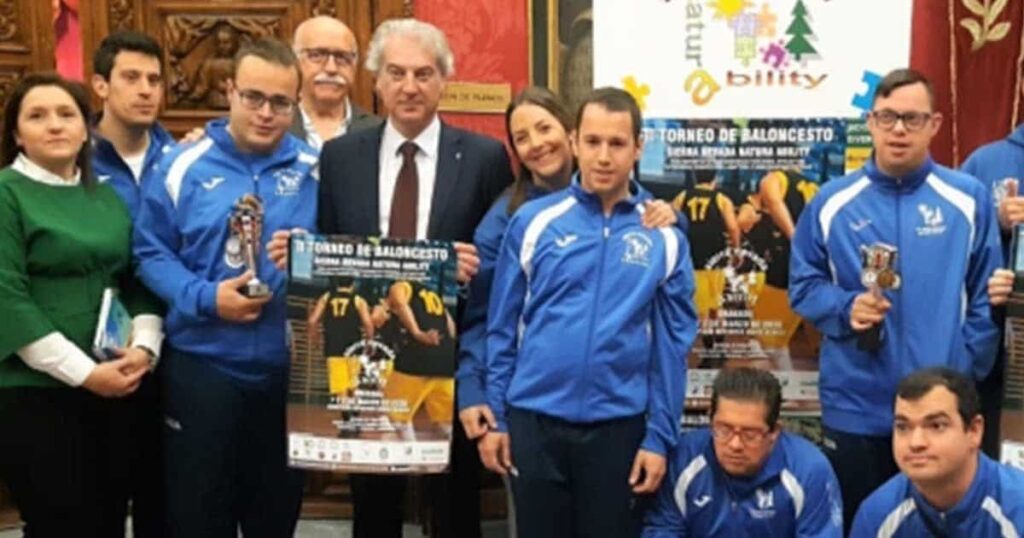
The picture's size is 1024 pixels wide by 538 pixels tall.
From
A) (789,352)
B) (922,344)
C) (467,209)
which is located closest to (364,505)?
(467,209)

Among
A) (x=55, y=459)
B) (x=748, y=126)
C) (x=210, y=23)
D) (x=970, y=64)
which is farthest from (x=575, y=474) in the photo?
(x=210, y=23)

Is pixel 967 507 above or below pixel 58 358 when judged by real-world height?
below

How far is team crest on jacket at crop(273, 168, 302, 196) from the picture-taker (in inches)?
114

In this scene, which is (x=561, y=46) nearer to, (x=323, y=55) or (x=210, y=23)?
(x=323, y=55)

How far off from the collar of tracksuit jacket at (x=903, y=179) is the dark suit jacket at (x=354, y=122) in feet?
4.33

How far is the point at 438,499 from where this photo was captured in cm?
310

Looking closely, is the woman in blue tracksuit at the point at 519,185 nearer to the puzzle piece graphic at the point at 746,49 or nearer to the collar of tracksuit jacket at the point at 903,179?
the puzzle piece graphic at the point at 746,49

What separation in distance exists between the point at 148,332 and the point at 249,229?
0.39 m

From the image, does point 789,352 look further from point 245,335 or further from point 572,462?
point 245,335

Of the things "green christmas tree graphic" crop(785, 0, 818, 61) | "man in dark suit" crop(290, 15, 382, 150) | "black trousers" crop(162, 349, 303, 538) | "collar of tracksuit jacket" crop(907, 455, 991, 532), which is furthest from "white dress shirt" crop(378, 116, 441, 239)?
"collar of tracksuit jacket" crop(907, 455, 991, 532)

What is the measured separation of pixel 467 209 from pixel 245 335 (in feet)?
2.04

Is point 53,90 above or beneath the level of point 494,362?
above

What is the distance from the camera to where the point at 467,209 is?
116 inches

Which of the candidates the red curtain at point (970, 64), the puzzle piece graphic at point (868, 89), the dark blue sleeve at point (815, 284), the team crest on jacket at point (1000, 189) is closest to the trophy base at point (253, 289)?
the dark blue sleeve at point (815, 284)
